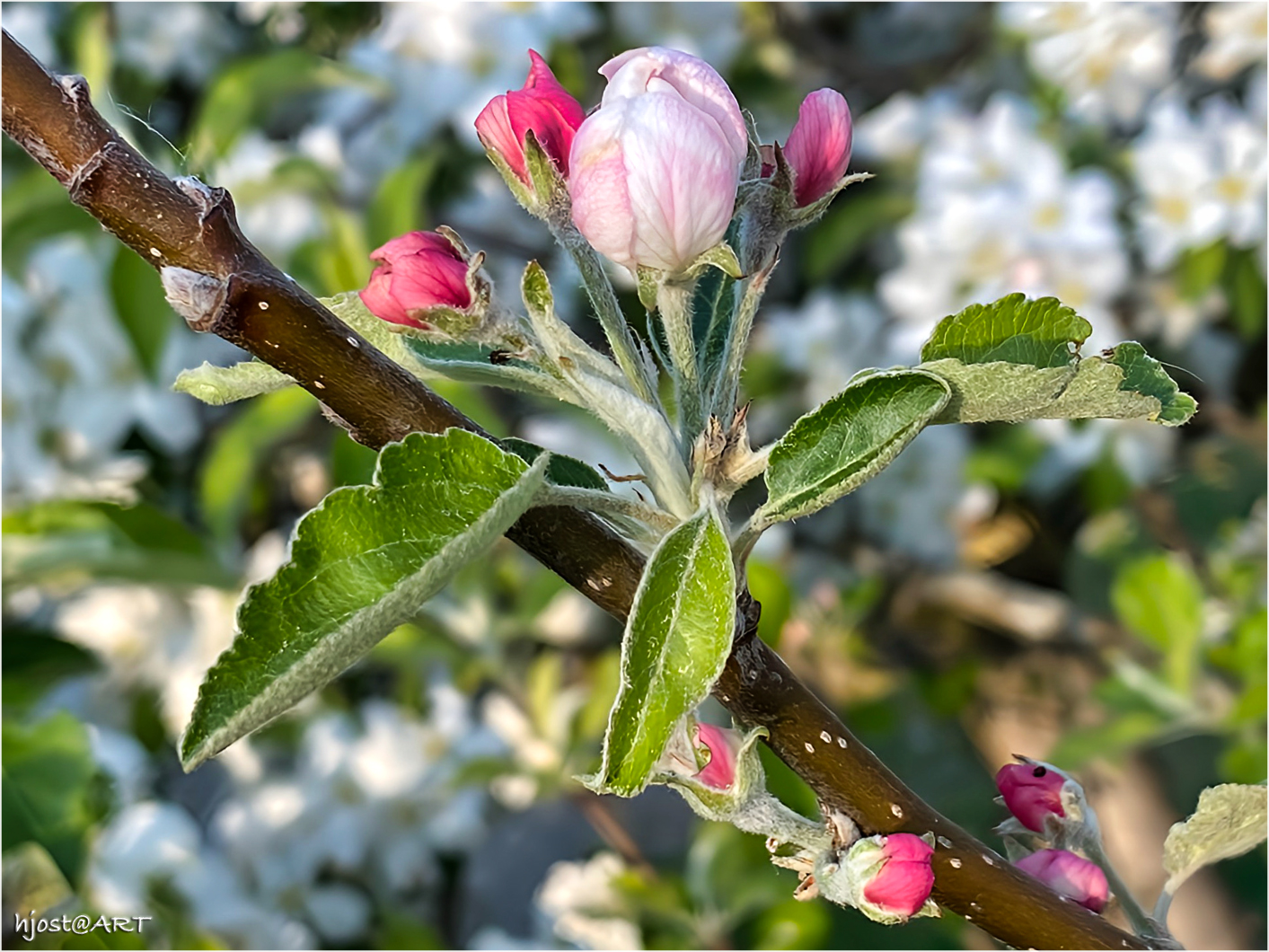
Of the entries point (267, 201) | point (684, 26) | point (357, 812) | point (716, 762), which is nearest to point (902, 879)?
point (716, 762)

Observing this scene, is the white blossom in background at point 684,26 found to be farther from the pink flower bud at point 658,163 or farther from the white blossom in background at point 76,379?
the pink flower bud at point 658,163

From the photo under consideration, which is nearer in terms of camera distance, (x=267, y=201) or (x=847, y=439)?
(x=847, y=439)

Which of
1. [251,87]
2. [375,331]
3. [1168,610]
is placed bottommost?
[1168,610]

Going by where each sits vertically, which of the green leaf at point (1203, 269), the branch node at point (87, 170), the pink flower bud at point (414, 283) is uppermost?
the branch node at point (87, 170)

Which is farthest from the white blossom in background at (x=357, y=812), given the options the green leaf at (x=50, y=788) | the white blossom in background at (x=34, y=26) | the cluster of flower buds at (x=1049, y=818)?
the cluster of flower buds at (x=1049, y=818)

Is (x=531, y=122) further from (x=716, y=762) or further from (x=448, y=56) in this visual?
(x=448, y=56)

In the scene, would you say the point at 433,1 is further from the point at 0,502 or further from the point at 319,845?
the point at 319,845

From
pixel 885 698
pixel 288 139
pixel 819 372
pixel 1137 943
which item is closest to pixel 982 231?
pixel 819 372
